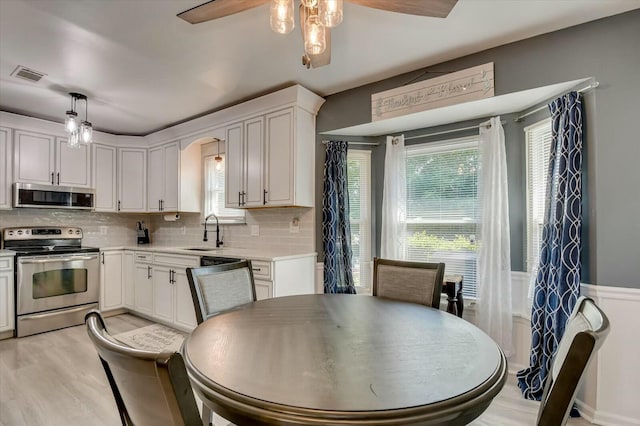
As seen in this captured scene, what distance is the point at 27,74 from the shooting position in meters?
2.78

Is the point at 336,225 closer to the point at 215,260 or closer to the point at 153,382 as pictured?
the point at 215,260

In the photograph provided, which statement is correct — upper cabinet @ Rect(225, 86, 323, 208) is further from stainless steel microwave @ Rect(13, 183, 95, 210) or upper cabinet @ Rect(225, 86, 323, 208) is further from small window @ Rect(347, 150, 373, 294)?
stainless steel microwave @ Rect(13, 183, 95, 210)

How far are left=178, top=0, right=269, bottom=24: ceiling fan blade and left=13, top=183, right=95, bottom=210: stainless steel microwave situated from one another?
366 centimetres

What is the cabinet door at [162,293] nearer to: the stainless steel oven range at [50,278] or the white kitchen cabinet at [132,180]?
the stainless steel oven range at [50,278]

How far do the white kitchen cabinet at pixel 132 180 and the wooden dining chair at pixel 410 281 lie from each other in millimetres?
3927

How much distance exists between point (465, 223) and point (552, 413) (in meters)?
2.30

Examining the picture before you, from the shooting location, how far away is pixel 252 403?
836 mm

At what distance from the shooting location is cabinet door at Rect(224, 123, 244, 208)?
140 inches

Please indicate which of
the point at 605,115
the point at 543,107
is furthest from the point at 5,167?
the point at 605,115

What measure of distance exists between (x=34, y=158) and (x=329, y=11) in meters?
4.45

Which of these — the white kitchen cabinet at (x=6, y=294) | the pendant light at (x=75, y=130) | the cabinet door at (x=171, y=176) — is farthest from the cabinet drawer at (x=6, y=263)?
the cabinet door at (x=171, y=176)

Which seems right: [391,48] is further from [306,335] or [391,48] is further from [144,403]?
[144,403]

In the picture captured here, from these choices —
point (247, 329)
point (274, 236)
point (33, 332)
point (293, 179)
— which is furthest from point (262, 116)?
point (33, 332)

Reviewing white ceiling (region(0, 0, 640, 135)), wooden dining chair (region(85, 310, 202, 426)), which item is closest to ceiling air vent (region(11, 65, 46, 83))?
white ceiling (region(0, 0, 640, 135))
